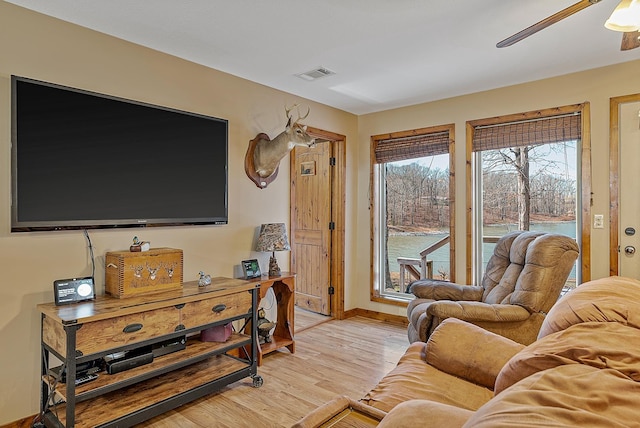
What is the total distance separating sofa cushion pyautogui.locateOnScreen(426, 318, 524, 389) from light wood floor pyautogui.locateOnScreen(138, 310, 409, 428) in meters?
1.01

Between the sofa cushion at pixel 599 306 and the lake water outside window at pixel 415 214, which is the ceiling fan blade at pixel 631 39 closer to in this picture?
the sofa cushion at pixel 599 306

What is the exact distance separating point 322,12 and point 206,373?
8.42 feet

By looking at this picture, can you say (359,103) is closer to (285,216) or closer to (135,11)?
(285,216)

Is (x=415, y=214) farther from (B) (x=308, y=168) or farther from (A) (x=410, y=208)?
(B) (x=308, y=168)

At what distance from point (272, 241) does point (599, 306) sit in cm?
266

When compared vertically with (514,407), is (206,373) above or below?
below

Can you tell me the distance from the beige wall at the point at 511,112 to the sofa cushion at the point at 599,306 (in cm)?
220

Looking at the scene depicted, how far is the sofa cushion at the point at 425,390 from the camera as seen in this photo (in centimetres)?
172

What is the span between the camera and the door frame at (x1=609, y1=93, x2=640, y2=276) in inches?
130

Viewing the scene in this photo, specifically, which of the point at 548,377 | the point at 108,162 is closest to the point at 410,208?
the point at 108,162

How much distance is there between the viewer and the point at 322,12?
8.06ft

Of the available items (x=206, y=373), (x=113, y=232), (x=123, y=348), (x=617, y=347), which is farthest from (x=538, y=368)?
(x=113, y=232)

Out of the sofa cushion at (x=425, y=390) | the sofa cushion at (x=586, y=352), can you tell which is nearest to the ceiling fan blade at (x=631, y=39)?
the sofa cushion at (x=586, y=352)

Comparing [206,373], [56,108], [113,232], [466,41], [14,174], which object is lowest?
[206,373]
